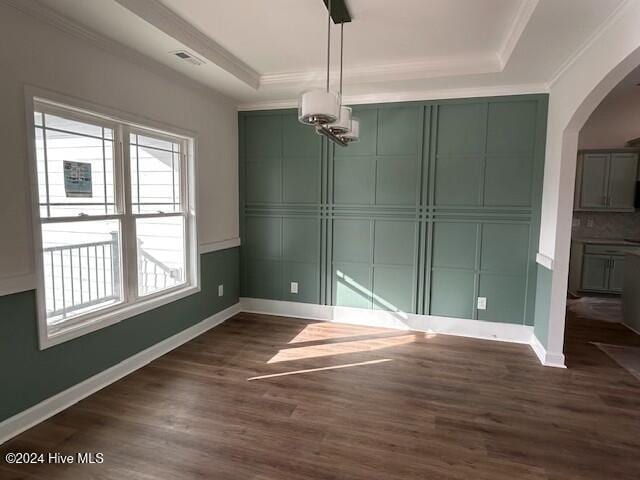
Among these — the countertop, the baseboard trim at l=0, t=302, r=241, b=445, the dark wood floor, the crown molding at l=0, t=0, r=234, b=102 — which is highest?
the crown molding at l=0, t=0, r=234, b=102

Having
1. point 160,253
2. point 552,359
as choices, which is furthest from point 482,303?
point 160,253

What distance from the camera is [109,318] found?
2.88 m

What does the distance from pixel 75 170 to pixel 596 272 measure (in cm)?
688

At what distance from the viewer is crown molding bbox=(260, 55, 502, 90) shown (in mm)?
3318

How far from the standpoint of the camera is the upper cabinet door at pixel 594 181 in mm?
5684

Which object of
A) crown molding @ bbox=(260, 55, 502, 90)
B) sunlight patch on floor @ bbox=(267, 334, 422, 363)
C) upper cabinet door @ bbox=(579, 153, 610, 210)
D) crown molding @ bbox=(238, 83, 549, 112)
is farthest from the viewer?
upper cabinet door @ bbox=(579, 153, 610, 210)

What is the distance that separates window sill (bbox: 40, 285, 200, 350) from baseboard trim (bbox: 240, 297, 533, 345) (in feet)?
4.03

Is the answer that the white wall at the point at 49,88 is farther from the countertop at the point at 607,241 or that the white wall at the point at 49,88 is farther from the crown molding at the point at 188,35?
the countertop at the point at 607,241

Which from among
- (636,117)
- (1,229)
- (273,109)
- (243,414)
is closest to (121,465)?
(243,414)

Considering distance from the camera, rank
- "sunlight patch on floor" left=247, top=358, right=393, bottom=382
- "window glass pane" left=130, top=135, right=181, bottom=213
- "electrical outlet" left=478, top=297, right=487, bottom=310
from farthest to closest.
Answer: "electrical outlet" left=478, top=297, right=487, bottom=310, "window glass pane" left=130, top=135, right=181, bottom=213, "sunlight patch on floor" left=247, top=358, right=393, bottom=382

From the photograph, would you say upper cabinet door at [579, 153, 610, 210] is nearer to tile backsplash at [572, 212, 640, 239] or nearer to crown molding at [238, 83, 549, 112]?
tile backsplash at [572, 212, 640, 239]

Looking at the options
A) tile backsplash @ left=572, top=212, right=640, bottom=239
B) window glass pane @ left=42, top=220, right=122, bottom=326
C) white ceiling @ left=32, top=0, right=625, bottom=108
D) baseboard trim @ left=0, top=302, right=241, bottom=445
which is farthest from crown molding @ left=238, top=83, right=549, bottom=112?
tile backsplash @ left=572, top=212, right=640, bottom=239

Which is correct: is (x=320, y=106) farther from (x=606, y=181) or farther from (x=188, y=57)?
(x=606, y=181)

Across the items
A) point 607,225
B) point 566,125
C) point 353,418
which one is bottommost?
point 353,418
